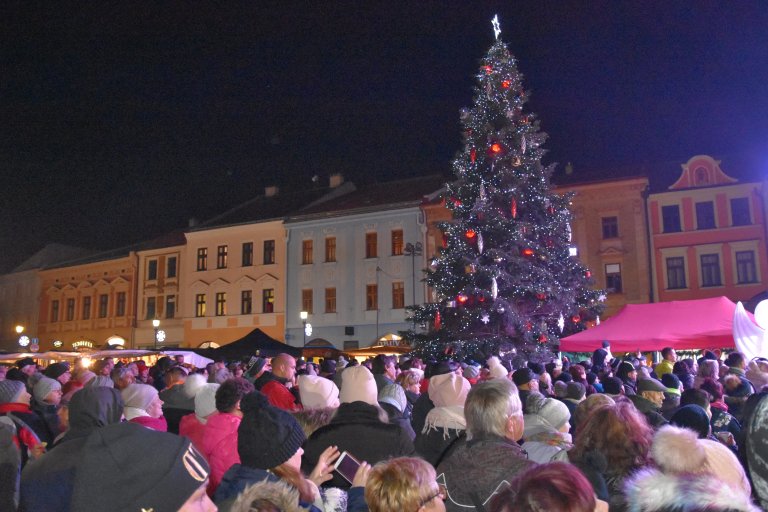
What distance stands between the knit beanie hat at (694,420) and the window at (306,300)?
123ft

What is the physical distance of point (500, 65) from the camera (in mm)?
22641

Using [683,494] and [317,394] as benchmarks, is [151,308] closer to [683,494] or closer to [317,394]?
[317,394]

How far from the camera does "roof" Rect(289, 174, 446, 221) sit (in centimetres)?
4012

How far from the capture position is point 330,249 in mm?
42094

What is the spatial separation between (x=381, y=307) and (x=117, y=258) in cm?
2130

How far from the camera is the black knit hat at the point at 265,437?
3.54 meters

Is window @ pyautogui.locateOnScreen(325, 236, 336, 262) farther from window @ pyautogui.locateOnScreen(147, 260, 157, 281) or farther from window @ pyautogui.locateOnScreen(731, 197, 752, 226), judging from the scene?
window @ pyautogui.locateOnScreen(731, 197, 752, 226)

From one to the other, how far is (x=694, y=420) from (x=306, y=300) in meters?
38.0

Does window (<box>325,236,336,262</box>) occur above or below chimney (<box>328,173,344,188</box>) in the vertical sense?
below

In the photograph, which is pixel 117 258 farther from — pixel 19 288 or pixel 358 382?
pixel 358 382

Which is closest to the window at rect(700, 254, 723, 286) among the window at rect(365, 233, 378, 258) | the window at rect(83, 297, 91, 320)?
the window at rect(365, 233, 378, 258)

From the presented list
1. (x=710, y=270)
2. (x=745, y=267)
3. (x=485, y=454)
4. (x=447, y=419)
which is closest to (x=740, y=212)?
(x=745, y=267)

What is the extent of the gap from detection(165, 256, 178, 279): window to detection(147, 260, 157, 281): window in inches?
40.6

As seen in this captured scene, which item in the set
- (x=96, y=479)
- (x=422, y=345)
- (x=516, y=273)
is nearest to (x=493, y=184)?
(x=516, y=273)
